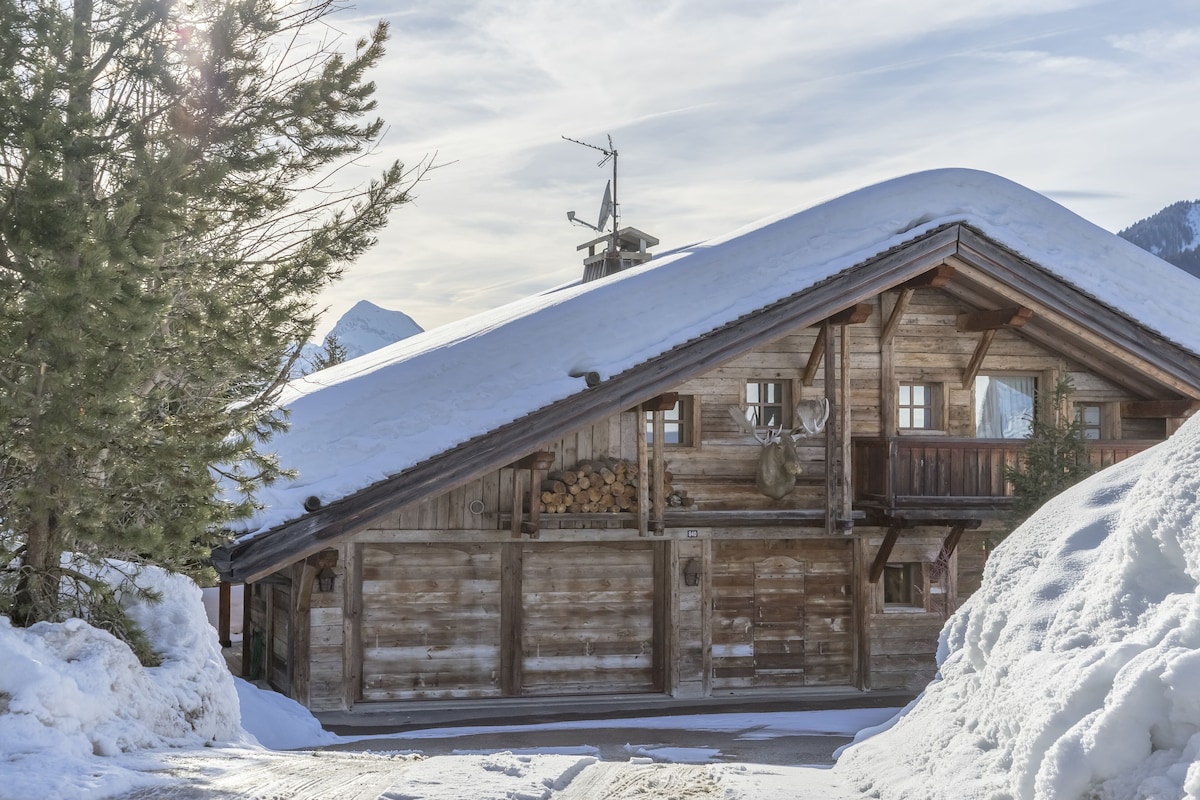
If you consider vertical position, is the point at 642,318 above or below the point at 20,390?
above

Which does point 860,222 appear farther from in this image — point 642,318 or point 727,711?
point 727,711

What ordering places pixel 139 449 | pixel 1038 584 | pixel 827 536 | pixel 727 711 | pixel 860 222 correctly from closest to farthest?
pixel 1038 584
pixel 139 449
pixel 727 711
pixel 827 536
pixel 860 222

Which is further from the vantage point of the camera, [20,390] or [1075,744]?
[20,390]

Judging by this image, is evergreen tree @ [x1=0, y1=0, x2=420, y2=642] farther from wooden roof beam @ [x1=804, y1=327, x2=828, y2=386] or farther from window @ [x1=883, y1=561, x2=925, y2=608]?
window @ [x1=883, y1=561, x2=925, y2=608]

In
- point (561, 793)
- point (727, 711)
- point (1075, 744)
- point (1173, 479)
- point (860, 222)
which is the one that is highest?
point (860, 222)

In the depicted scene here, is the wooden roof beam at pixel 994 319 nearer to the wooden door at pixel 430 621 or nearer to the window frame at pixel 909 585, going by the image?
the window frame at pixel 909 585

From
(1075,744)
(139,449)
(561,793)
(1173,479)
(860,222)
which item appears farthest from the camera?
(860,222)

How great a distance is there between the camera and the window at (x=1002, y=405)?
16531mm

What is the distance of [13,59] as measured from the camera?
648cm

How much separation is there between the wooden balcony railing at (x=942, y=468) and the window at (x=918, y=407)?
127cm

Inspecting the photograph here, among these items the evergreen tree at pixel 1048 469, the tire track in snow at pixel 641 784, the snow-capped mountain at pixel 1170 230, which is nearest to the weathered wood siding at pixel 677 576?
the evergreen tree at pixel 1048 469

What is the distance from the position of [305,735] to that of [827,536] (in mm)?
7587

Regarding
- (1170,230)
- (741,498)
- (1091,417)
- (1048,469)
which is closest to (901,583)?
(741,498)

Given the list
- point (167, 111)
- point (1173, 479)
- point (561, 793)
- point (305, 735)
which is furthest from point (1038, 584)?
point (305, 735)
